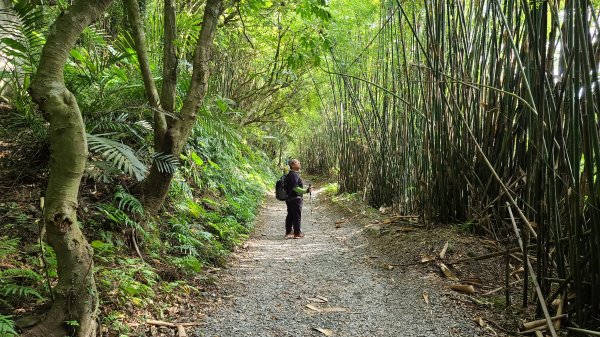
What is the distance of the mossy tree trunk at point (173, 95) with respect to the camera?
2.89 meters

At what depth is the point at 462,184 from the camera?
3.65 metres

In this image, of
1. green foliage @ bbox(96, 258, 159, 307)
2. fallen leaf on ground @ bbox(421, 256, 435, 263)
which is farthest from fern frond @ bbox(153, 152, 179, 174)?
fallen leaf on ground @ bbox(421, 256, 435, 263)

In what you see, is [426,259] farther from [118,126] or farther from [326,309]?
[118,126]

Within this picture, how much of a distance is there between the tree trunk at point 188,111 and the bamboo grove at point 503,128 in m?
1.28

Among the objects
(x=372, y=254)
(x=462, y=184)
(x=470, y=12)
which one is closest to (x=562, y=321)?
(x=462, y=184)

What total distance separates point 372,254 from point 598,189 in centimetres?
238

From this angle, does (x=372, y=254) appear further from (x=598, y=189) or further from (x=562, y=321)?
(x=598, y=189)

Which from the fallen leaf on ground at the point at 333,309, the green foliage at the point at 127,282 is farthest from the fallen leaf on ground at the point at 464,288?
the green foliage at the point at 127,282

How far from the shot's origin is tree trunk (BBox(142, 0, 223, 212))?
2.89m

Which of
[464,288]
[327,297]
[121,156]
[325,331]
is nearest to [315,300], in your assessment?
[327,297]

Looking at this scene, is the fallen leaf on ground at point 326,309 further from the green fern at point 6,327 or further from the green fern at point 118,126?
the green fern at point 118,126

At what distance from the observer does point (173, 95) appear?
3.04 metres

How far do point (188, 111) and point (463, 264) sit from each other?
247 centimetres

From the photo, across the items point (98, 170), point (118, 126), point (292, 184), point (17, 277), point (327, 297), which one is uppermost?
point (118, 126)
